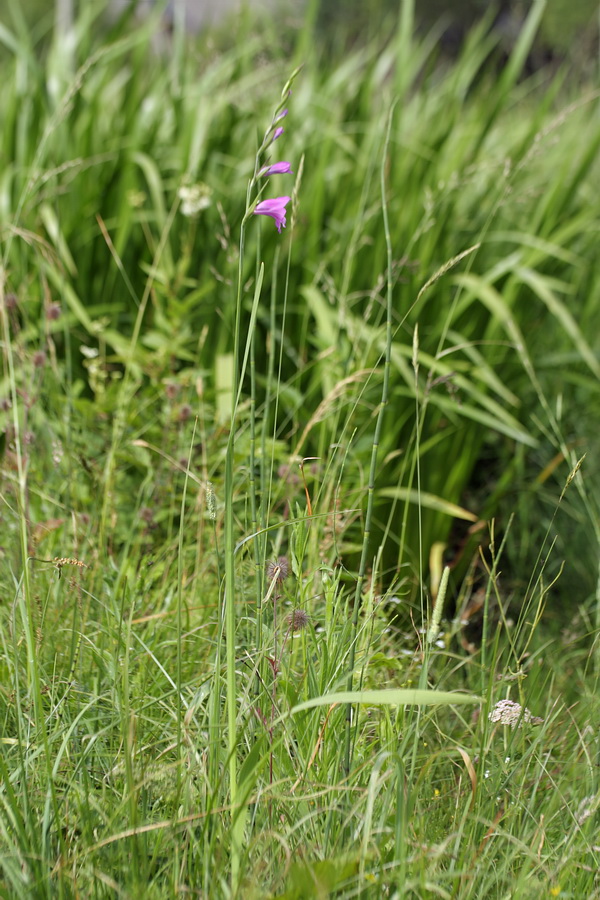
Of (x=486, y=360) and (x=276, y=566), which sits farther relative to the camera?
(x=486, y=360)

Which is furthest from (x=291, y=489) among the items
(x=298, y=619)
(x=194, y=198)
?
(x=194, y=198)

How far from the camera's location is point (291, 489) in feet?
5.76

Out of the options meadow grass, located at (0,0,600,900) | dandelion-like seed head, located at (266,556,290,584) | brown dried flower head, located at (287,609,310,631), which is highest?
dandelion-like seed head, located at (266,556,290,584)

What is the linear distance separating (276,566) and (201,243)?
156cm

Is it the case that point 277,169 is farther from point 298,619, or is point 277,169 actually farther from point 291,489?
point 291,489

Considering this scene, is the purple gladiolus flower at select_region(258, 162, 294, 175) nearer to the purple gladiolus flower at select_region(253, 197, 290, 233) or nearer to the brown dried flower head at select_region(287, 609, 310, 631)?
the purple gladiolus flower at select_region(253, 197, 290, 233)

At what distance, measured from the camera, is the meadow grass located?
1.01 m

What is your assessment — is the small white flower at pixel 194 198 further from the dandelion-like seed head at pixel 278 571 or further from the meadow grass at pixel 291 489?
the dandelion-like seed head at pixel 278 571

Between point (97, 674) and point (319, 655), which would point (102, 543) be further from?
point (319, 655)

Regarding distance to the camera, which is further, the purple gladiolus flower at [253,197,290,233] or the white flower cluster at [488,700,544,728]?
the white flower cluster at [488,700,544,728]

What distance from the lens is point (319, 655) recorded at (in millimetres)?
1174

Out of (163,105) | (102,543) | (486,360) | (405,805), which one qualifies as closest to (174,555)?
(102,543)

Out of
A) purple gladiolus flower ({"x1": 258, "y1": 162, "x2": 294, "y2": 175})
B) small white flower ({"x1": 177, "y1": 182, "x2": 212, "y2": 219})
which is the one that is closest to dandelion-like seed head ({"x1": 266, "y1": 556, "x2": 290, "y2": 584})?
purple gladiolus flower ({"x1": 258, "y1": 162, "x2": 294, "y2": 175})

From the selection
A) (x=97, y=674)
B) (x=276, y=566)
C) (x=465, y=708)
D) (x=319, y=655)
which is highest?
(x=276, y=566)
